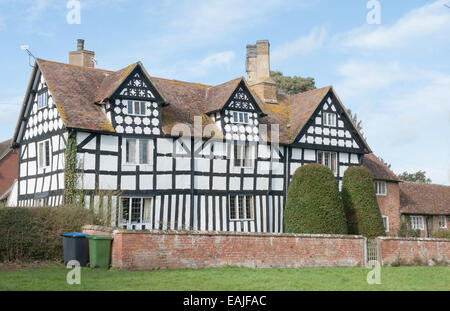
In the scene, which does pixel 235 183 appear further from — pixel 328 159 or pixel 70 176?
pixel 70 176

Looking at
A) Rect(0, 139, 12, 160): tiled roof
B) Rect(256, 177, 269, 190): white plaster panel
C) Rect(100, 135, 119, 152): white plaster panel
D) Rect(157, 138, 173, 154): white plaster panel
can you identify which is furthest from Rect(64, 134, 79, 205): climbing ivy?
Rect(0, 139, 12, 160): tiled roof

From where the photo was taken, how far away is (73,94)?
2719cm

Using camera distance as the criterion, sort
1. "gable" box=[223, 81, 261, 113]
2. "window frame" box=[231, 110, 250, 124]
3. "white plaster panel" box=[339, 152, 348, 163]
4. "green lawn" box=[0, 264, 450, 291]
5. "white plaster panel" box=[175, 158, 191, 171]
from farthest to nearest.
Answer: "white plaster panel" box=[339, 152, 348, 163], "window frame" box=[231, 110, 250, 124], "gable" box=[223, 81, 261, 113], "white plaster panel" box=[175, 158, 191, 171], "green lawn" box=[0, 264, 450, 291]

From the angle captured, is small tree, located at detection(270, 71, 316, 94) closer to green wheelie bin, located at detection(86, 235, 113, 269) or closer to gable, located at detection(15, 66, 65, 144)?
gable, located at detection(15, 66, 65, 144)

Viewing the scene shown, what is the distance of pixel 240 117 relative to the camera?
30141 mm

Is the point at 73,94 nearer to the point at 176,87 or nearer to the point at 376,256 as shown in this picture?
the point at 176,87

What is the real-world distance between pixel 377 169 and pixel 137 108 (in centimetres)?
1843

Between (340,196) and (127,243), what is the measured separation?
44.7ft

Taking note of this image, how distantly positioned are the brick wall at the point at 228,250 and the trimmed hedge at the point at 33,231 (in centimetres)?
112

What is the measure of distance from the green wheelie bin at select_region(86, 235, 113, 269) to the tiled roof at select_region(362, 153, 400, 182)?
24308mm

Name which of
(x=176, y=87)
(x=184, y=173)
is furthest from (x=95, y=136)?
(x=176, y=87)

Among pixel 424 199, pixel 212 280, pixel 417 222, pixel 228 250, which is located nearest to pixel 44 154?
pixel 228 250

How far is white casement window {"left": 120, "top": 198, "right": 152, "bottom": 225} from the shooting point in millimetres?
26516

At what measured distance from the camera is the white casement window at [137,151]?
88.3ft
